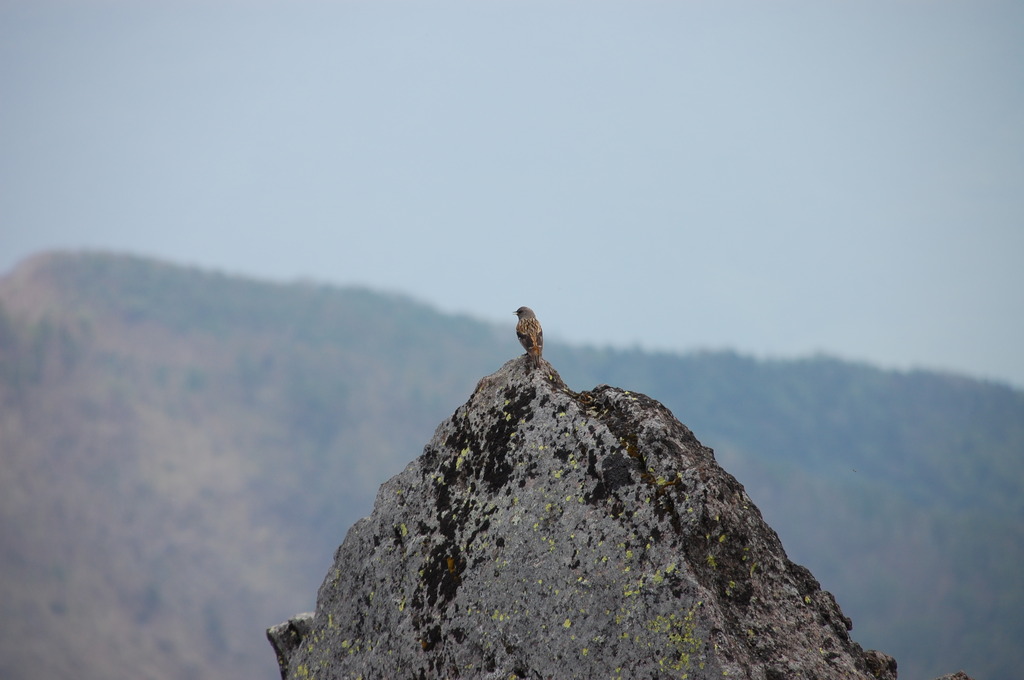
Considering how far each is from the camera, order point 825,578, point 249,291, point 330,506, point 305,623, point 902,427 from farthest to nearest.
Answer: point 249,291, point 902,427, point 330,506, point 825,578, point 305,623

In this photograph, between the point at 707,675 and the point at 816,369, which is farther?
the point at 816,369

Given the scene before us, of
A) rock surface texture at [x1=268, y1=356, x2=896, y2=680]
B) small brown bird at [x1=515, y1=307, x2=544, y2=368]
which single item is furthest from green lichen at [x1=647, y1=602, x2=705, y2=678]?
small brown bird at [x1=515, y1=307, x2=544, y2=368]

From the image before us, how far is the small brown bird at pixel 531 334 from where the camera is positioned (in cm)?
849

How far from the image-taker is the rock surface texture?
670 cm

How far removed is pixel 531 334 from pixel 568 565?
7.77 ft

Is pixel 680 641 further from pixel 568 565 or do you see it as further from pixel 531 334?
pixel 531 334

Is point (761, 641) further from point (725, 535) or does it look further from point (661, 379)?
point (661, 379)

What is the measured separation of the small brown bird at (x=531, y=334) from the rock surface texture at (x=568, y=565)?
17cm

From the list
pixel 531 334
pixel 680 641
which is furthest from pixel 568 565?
pixel 531 334

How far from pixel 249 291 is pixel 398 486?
169141mm

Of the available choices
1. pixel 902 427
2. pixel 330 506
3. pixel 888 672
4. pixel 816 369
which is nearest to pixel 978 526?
pixel 902 427

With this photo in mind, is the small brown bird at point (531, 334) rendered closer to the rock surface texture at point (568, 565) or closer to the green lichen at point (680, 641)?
the rock surface texture at point (568, 565)

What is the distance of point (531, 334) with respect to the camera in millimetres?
8820

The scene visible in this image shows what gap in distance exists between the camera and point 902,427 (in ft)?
461
